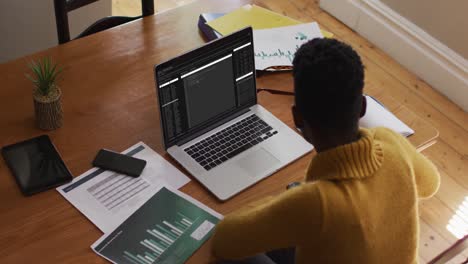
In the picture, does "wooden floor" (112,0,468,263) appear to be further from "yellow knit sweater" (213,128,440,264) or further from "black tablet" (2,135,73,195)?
"black tablet" (2,135,73,195)

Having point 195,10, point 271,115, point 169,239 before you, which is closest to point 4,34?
point 195,10

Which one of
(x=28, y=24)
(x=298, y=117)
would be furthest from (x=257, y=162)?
(x=28, y=24)

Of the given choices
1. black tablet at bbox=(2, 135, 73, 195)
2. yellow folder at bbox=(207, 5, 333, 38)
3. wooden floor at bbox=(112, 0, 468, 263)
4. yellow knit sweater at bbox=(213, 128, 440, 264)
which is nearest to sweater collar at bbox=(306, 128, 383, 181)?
yellow knit sweater at bbox=(213, 128, 440, 264)

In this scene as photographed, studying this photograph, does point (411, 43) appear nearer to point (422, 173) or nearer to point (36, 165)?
point (422, 173)

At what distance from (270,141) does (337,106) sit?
0.49 meters

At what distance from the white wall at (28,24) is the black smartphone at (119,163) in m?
1.28

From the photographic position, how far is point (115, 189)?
4.90 feet

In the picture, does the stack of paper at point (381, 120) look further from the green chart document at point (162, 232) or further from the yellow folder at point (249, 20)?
the green chart document at point (162, 232)

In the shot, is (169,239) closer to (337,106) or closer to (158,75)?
(158,75)

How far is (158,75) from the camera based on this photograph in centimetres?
150

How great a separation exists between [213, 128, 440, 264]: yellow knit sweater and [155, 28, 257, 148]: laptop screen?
38cm

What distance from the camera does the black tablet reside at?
147 centimetres

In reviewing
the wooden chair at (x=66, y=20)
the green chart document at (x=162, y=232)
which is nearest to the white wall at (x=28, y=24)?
the wooden chair at (x=66, y=20)

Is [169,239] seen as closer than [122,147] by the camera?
Yes
